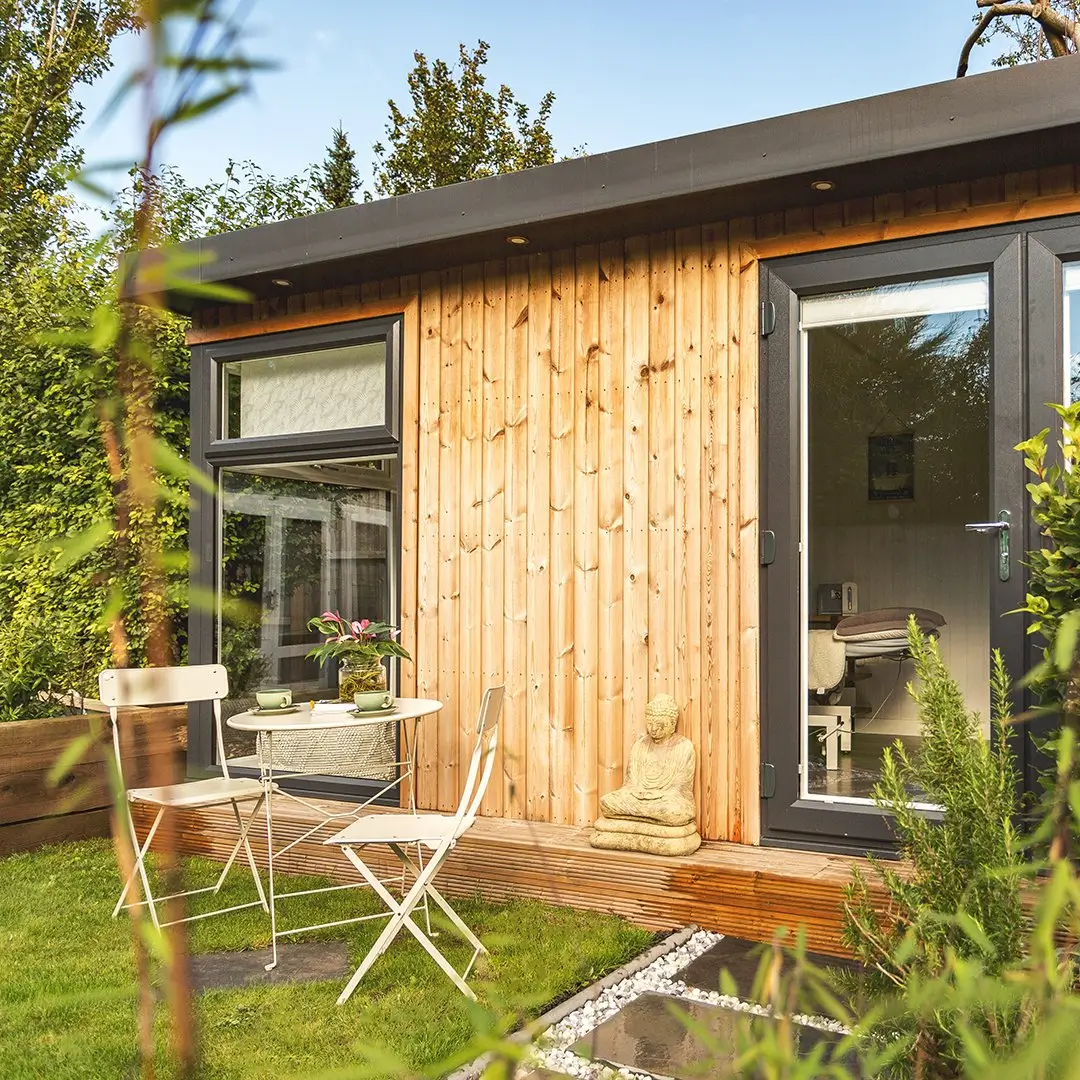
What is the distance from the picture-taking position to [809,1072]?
2.08 ft

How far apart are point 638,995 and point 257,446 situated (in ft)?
11.8

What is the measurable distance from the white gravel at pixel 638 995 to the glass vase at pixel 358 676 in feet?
5.98

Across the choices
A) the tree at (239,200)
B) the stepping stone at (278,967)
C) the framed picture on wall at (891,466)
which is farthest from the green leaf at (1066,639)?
the tree at (239,200)

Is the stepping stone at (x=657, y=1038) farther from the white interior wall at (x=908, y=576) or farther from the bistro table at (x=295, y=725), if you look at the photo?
the white interior wall at (x=908, y=576)

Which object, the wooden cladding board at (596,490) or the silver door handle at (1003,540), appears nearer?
the silver door handle at (1003,540)

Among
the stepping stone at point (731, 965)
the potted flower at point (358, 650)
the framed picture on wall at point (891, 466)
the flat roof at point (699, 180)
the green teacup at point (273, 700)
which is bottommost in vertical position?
the stepping stone at point (731, 965)

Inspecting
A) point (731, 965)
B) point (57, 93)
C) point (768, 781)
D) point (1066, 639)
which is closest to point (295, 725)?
point (731, 965)

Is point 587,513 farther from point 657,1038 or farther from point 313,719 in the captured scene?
point 657,1038

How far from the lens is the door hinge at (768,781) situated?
4.37m

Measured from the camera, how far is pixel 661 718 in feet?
14.6

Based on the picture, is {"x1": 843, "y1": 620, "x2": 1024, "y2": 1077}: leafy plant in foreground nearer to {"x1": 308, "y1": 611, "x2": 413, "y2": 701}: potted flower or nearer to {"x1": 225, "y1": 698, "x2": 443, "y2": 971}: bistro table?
{"x1": 225, "y1": 698, "x2": 443, "y2": 971}: bistro table

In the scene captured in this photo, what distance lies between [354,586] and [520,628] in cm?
121

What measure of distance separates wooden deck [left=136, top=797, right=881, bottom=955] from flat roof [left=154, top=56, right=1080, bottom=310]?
104 inches

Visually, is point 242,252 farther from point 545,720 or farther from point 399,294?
point 545,720
